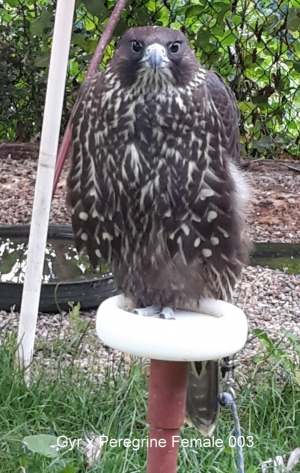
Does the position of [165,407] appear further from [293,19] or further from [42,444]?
[293,19]

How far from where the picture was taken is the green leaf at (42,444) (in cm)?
189

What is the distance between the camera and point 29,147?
517 cm

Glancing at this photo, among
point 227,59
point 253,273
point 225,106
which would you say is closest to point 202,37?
point 227,59

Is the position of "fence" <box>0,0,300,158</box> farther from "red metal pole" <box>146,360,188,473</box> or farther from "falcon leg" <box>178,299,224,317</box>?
"red metal pole" <box>146,360,188,473</box>

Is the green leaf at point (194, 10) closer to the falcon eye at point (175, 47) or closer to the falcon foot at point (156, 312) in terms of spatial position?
the falcon eye at point (175, 47)

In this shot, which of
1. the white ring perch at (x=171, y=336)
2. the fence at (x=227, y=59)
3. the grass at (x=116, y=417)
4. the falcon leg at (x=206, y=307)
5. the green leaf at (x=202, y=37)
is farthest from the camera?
the fence at (x=227, y=59)

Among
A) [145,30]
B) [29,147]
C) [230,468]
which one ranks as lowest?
[230,468]

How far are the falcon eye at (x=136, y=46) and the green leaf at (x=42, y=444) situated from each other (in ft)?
3.11

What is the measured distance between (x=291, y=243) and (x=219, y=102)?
2.21 metres

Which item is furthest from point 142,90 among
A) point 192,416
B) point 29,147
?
point 29,147

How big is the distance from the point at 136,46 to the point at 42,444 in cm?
96

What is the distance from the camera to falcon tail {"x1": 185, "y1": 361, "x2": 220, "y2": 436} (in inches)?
82.9

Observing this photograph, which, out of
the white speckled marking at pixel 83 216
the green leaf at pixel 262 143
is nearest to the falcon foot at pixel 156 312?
the white speckled marking at pixel 83 216

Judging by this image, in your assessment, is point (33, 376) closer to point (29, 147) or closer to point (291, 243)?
point (291, 243)
